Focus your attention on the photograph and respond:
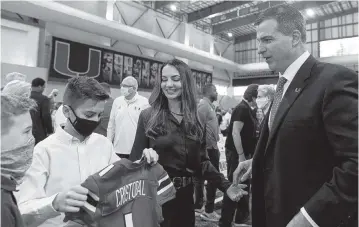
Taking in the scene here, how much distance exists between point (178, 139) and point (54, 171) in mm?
669

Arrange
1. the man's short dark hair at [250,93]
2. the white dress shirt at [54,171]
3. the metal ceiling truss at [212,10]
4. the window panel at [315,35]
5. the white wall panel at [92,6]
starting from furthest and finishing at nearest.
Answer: the window panel at [315,35]
the metal ceiling truss at [212,10]
the white wall panel at [92,6]
the man's short dark hair at [250,93]
the white dress shirt at [54,171]

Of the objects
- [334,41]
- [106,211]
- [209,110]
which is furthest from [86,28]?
[334,41]

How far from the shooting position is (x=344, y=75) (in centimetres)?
100

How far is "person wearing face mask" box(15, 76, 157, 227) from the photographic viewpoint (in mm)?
1083

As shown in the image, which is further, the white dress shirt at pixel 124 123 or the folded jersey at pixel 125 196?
the white dress shirt at pixel 124 123

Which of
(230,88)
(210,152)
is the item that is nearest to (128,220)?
(210,152)

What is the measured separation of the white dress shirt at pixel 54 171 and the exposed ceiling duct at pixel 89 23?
6564 millimetres

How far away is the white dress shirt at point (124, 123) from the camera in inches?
138

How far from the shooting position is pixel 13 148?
0.83m

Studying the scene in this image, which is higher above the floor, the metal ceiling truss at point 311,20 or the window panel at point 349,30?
the metal ceiling truss at point 311,20

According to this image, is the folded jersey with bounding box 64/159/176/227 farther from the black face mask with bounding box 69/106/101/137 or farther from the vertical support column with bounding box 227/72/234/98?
the vertical support column with bounding box 227/72/234/98

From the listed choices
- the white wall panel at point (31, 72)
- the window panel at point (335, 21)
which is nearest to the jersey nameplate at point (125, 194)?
the white wall panel at point (31, 72)

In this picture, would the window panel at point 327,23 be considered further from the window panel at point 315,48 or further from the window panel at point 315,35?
the window panel at point 315,48

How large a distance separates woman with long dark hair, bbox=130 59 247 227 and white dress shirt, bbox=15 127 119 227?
311 mm
